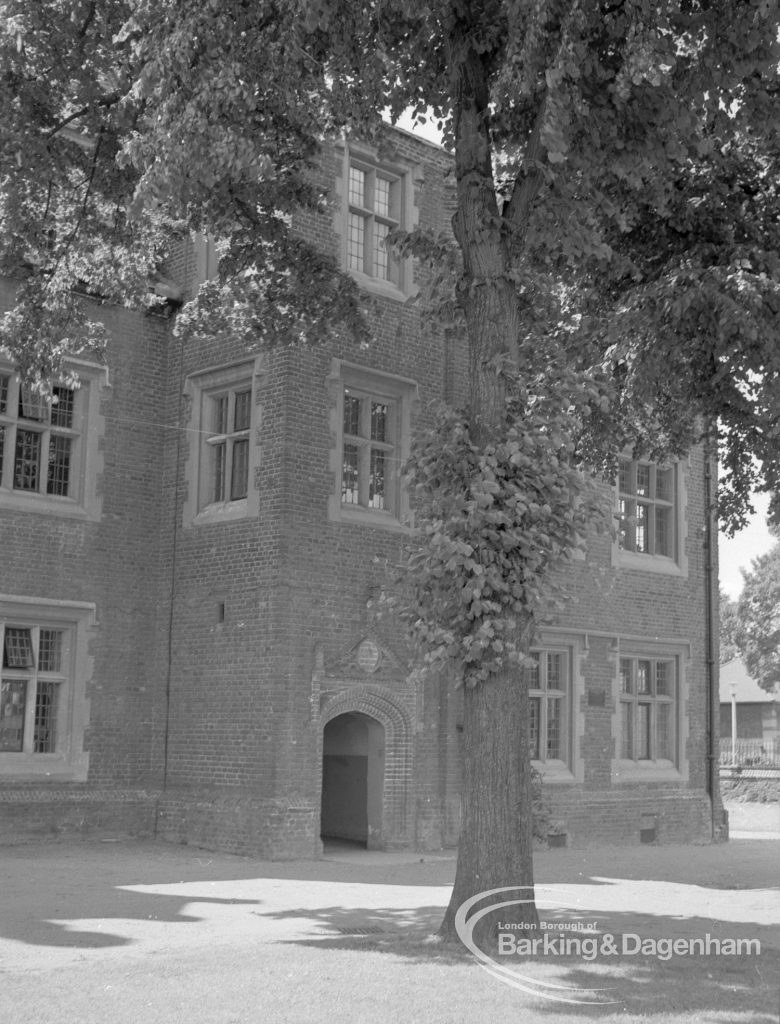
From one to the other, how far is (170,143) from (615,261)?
18.5ft

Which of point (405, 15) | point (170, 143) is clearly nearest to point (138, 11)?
point (170, 143)

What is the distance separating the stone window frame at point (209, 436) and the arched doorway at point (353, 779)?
3.48 m

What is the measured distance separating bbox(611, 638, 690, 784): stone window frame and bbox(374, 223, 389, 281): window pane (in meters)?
7.58

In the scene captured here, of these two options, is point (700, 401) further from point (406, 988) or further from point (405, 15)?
point (406, 988)

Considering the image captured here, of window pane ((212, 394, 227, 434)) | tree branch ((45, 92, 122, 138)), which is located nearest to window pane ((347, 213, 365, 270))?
window pane ((212, 394, 227, 434))

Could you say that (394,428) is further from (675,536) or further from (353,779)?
(675,536)

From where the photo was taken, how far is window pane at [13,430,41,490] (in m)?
17.3

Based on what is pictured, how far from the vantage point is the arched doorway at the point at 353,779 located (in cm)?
1809

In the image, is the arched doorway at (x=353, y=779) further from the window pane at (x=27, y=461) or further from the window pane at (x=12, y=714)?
the window pane at (x=27, y=461)

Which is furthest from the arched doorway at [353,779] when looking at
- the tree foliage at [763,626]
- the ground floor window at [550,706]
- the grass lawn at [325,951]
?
the tree foliage at [763,626]

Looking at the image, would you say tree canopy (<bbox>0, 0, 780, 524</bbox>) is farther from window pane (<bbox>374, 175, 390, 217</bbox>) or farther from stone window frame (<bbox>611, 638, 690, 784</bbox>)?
stone window frame (<bbox>611, 638, 690, 784</bbox>)

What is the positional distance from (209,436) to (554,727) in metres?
7.66

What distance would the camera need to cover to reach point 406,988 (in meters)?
8.11

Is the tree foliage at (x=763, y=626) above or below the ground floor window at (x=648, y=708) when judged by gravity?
above
